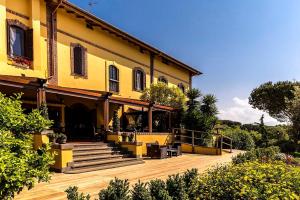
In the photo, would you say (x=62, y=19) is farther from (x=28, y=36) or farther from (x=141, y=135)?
(x=141, y=135)

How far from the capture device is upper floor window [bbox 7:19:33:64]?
1411 centimetres

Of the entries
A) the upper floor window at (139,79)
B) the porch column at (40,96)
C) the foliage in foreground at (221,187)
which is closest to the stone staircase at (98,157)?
the porch column at (40,96)

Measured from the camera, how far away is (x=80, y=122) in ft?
63.2

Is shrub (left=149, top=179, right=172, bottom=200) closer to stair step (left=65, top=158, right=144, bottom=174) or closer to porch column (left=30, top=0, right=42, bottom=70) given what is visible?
stair step (left=65, top=158, right=144, bottom=174)

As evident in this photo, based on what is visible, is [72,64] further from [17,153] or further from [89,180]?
[17,153]

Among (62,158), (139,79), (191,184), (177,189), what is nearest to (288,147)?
(139,79)

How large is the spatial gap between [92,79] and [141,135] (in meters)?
4.64

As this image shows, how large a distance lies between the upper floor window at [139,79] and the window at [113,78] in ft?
6.54

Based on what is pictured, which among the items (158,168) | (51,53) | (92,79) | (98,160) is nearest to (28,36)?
(51,53)

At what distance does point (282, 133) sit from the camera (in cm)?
3353

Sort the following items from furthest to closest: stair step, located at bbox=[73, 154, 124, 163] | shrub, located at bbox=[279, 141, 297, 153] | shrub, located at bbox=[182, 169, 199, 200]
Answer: shrub, located at bbox=[279, 141, 297, 153]
stair step, located at bbox=[73, 154, 124, 163]
shrub, located at bbox=[182, 169, 199, 200]

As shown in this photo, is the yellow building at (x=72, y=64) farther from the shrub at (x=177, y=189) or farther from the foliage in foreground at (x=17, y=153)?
the shrub at (x=177, y=189)

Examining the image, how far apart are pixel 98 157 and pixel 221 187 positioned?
847cm

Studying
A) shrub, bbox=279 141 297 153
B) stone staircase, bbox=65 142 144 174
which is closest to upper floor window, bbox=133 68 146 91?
stone staircase, bbox=65 142 144 174
